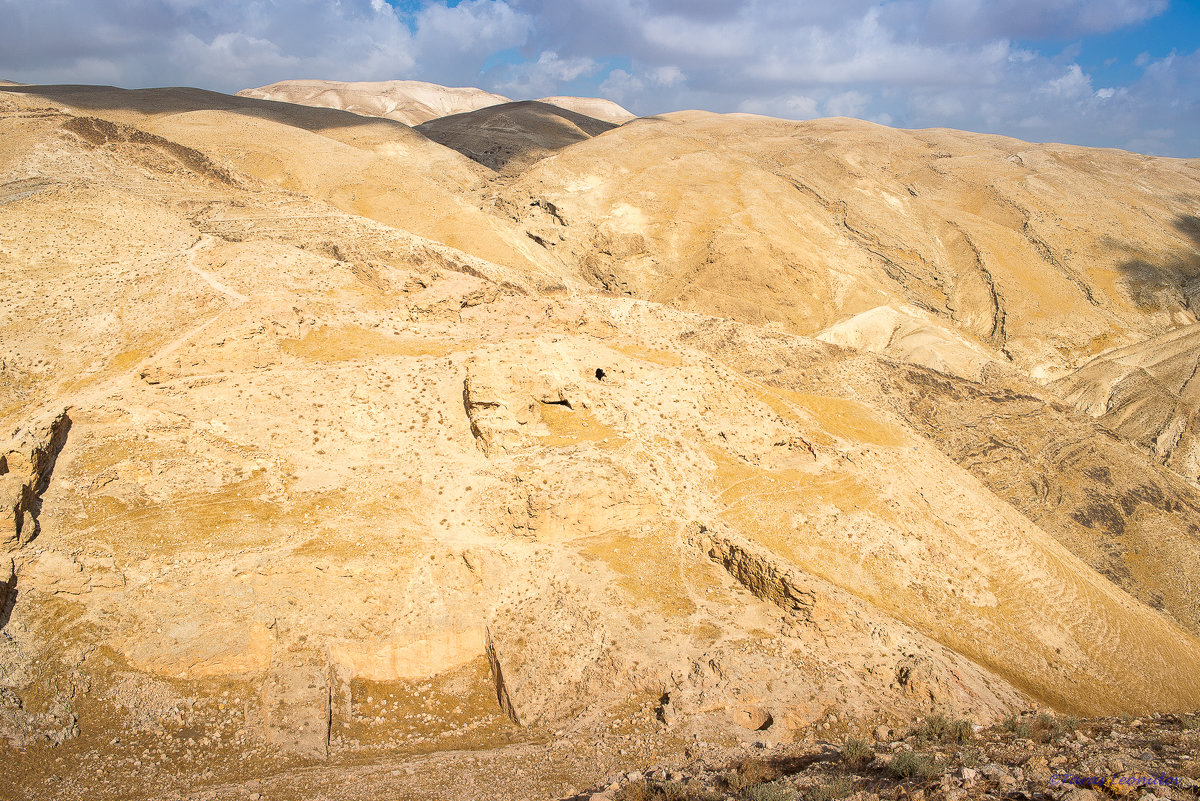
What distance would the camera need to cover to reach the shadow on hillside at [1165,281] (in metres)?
34.3

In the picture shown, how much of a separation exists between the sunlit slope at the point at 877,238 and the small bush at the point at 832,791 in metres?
26.5

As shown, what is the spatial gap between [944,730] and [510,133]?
53.5 m

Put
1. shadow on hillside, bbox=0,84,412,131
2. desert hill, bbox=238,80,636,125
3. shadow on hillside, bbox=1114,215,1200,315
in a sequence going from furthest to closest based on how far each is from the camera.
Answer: desert hill, bbox=238,80,636,125
shadow on hillside, bbox=0,84,412,131
shadow on hillside, bbox=1114,215,1200,315

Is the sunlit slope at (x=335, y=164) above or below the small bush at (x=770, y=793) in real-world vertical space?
above

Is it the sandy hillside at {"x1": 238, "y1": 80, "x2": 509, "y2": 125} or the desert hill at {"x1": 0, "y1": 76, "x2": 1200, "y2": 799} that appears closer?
the desert hill at {"x1": 0, "y1": 76, "x2": 1200, "y2": 799}

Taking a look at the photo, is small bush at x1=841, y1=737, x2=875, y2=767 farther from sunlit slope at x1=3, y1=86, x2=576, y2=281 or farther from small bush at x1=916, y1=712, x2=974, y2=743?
sunlit slope at x1=3, y1=86, x2=576, y2=281

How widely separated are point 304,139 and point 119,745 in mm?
34710

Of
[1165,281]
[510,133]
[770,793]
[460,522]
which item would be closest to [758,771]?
[770,793]

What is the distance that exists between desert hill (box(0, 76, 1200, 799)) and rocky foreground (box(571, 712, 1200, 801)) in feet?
3.66

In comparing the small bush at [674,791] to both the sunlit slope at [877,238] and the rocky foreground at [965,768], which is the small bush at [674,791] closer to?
the rocky foreground at [965,768]

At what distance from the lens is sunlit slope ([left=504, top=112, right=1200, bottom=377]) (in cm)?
3291

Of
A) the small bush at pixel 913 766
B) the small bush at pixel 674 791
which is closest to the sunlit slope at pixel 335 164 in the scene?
the small bush at pixel 674 791

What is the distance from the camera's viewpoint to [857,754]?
8172mm

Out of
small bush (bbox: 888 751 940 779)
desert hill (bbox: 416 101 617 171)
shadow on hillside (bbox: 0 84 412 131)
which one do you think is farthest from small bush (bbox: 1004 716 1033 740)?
shadow on hillside (bbox: 0 84 412 131)
